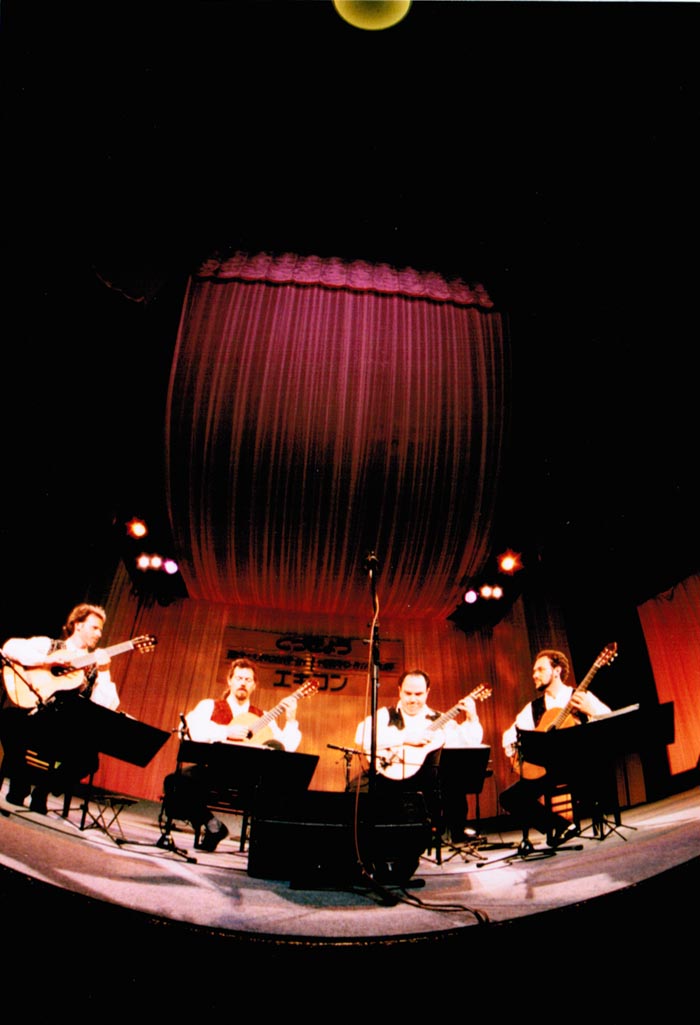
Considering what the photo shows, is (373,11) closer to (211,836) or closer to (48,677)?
(48,677)

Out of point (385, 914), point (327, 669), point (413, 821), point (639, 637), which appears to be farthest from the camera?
point (327, 669)

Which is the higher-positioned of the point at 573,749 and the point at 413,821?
the point at 573,749

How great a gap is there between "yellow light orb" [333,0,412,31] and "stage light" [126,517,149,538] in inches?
248

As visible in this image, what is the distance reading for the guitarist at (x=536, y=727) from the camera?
3951mm

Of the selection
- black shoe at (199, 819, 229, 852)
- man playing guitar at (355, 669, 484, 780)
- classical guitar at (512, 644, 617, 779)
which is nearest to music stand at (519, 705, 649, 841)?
classical guitar at (512, 644, 617, 779)

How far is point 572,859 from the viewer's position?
2.97 m

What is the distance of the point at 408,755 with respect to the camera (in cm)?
489

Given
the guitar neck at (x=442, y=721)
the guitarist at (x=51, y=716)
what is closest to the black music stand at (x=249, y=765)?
the guitarist at (x=51, y=716)

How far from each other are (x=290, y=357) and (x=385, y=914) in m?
6.37

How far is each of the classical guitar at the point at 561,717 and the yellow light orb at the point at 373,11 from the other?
413 cm

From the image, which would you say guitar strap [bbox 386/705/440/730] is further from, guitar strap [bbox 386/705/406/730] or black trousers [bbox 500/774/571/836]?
black trousers [bbox 500/774/571/836]

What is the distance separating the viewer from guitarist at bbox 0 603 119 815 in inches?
140

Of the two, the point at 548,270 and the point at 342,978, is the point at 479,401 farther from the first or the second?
the point at 342,978

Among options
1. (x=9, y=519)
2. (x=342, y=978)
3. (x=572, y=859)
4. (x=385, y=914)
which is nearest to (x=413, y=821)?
(x=385, y=914)
